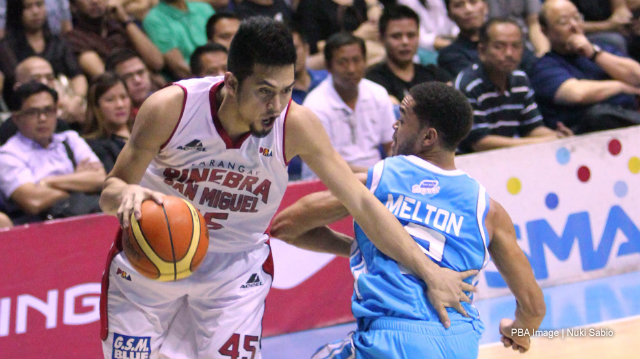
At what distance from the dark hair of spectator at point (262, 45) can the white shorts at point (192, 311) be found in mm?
921

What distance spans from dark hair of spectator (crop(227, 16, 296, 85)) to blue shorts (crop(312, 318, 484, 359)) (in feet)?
3.34

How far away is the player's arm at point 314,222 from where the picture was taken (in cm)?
325

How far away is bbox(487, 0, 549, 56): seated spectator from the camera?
27.8 ft

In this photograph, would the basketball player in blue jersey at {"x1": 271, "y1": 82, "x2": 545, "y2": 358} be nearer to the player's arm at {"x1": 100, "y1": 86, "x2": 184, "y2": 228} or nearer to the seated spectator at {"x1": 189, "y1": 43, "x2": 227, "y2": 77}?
the player's arm at {"x1": 100, "y1": 86, "x2": 184, "y2": 228}

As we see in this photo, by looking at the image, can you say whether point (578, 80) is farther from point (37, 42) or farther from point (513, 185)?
point (37, 42)

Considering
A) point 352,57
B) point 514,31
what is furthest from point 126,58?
point 514,31

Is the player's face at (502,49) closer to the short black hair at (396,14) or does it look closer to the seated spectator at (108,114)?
the short black hair at (396,14)

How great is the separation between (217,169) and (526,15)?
6461mm

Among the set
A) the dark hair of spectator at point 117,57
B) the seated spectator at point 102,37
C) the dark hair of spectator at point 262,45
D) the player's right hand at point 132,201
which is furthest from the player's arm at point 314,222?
the seated spectator at point 102,37

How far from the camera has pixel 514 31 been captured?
650 centimetres

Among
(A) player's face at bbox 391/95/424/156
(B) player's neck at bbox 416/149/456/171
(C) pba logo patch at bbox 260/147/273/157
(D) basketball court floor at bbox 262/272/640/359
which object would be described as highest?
(A) player's face at bbox 391/95/424/156

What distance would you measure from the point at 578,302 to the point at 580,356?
122cm

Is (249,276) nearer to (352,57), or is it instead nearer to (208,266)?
(208,266)

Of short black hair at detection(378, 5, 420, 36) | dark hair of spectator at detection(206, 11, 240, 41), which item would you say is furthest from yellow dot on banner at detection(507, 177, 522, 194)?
dark hair of spectator at detection(206, 11, 240, 41)
